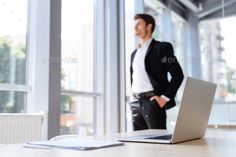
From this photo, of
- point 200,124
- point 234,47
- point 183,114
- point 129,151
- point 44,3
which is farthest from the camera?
point 234,47

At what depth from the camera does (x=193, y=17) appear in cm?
389

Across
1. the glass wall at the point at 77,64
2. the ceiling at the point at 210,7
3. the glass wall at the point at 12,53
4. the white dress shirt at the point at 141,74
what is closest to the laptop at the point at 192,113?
the white dress shirt at the point at 141,74

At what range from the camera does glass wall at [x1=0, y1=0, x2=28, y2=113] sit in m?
2.76

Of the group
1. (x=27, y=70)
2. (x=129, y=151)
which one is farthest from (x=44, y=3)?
(x=129, y=151)

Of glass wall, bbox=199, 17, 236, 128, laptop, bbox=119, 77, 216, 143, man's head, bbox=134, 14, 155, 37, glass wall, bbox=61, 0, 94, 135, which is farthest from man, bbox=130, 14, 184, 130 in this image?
laptop, bbox=119, 77, 216, 143

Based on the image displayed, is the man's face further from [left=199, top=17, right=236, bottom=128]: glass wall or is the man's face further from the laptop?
the laptop

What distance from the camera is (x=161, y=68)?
2.81m

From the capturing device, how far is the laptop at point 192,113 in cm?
117

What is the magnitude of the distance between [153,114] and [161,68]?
440mm

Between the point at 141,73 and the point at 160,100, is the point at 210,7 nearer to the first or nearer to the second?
the point at 141,73

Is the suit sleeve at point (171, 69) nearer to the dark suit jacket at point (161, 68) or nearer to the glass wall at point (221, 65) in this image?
the dark suit jacket at point (161, 68)

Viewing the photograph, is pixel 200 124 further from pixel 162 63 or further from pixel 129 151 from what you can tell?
pixel 162 63

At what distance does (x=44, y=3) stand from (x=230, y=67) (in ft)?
7.28

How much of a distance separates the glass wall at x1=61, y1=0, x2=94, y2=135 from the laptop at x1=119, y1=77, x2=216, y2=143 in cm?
211
